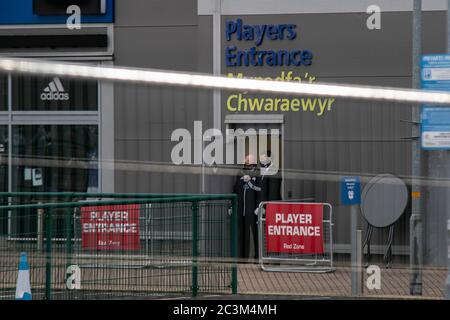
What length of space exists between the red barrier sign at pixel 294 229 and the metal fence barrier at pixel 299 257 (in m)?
0.05

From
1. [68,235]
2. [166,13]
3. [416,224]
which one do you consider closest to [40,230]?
[68,235]

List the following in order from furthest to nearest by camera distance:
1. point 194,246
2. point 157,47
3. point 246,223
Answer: point 157,47, point 246,223, point 194,246

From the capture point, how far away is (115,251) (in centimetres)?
694

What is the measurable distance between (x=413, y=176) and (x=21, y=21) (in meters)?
10.3

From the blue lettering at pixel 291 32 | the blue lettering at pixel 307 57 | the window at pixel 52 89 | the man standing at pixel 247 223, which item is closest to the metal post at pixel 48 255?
the man standing at pixel 247 223

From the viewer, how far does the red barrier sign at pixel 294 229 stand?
28.5ft

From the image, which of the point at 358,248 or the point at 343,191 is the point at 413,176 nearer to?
the point at 343,191

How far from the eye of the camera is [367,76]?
12180 mm

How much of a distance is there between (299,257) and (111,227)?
2.24 metres

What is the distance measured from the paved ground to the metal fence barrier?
0.06 m

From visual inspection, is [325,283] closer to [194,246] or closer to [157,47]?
[194,246]

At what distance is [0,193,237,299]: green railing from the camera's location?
22.2 ft

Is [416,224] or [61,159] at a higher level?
[61,159]

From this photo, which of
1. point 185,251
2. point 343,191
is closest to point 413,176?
point 343,191
